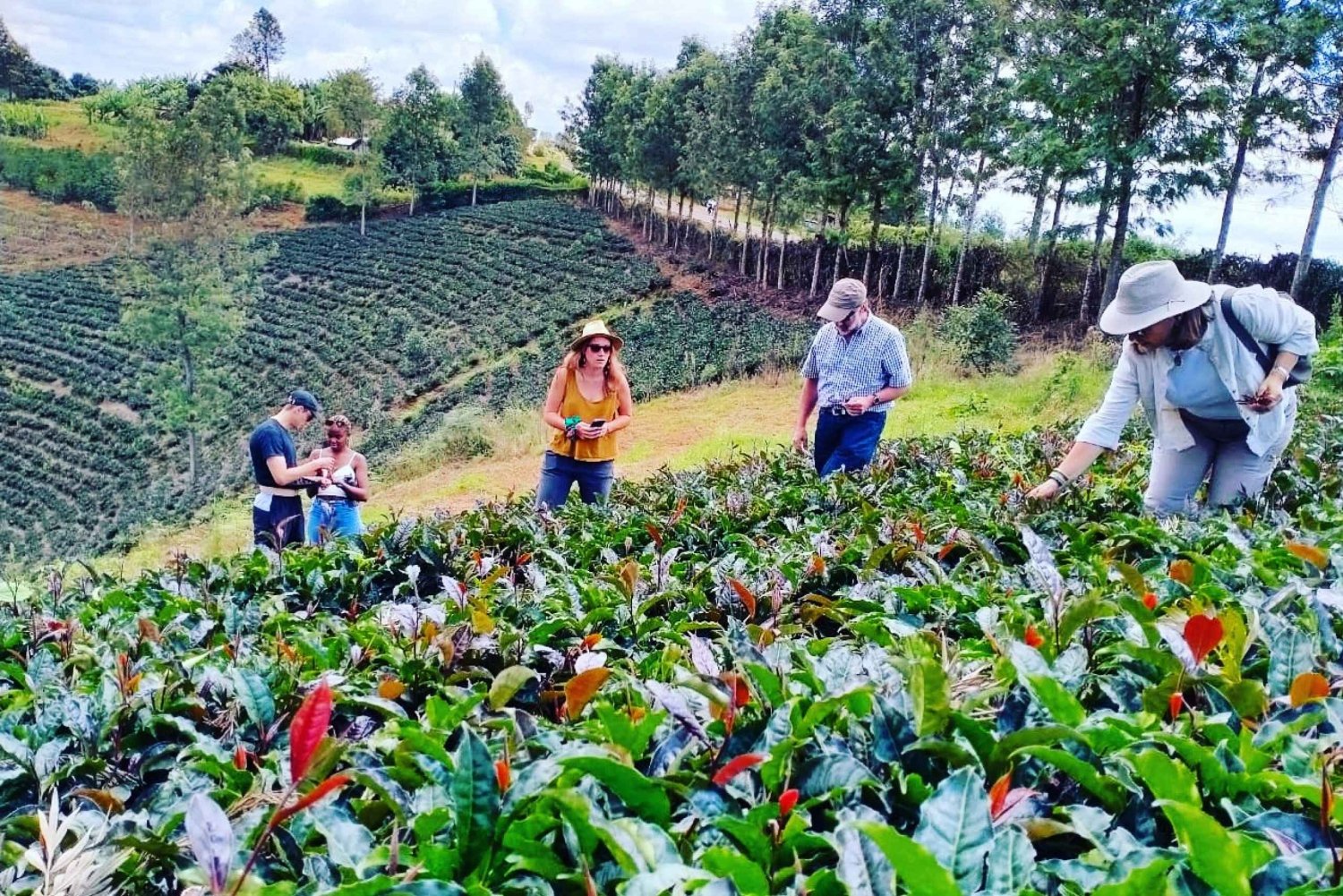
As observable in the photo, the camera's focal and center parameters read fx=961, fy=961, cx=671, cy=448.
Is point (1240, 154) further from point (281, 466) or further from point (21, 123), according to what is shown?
point (21, 123)

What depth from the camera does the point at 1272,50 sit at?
46.1ft

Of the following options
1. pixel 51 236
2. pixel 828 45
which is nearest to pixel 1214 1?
pixel 828 45

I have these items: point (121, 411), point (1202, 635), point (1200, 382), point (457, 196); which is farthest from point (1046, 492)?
point (457, 196)

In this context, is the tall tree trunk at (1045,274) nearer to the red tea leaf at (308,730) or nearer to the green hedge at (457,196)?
the red tea leaf at (308,730)

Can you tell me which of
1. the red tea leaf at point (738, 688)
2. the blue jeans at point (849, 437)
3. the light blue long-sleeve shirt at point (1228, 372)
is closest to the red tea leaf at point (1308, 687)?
the red tea leaf at point (738, 688)

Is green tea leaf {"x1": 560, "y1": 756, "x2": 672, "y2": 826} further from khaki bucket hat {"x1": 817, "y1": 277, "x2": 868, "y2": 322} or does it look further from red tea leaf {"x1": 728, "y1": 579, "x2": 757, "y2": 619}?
khaki bucket hat {"x1": 817, "y1": 277, "x2": 868, "y2": 322}

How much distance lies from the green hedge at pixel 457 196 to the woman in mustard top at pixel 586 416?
157 ft

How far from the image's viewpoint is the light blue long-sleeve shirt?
2992 mm

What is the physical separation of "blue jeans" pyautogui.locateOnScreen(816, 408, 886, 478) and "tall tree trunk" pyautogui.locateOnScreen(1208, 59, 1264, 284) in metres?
13.6

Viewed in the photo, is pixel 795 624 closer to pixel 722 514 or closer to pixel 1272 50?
pixel 722 514

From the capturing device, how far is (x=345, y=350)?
31.0 meters

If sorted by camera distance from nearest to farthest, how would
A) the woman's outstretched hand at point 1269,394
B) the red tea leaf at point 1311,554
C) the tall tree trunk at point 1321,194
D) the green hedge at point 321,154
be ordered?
1. the red tea leaf at point 1311,554
2. the woman's outstretched hand at point 1269,394
3. the tall tree trunk at point 1321,194
4. the green hedge at point 321,154

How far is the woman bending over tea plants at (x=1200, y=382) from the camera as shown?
2.86 m

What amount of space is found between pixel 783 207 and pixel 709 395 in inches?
368
